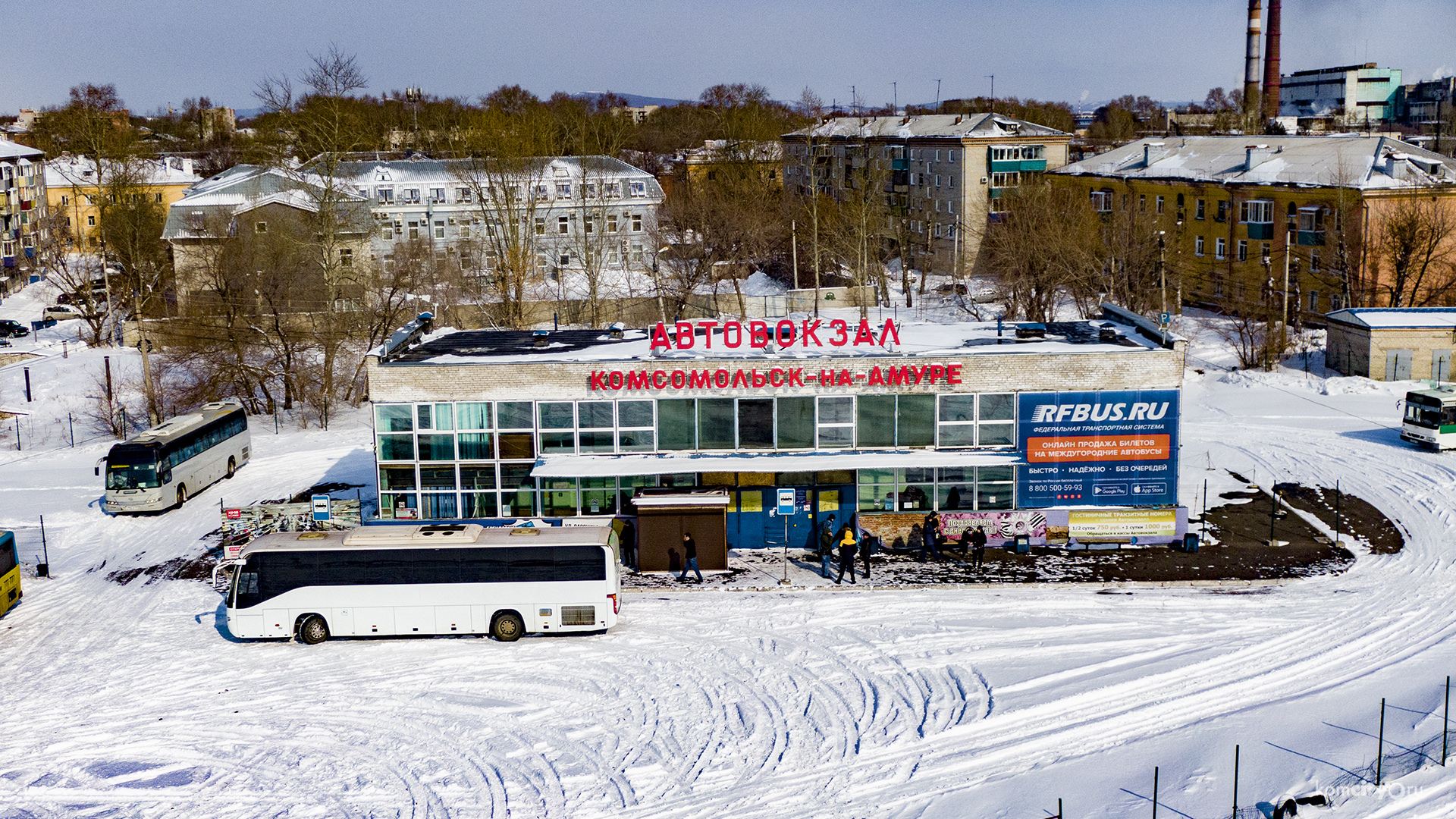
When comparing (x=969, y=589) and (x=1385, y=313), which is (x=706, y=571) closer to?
(x=969, y=589)

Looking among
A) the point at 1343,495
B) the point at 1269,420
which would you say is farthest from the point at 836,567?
the point at 1269,420

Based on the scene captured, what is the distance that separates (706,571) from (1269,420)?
2355 centimetres

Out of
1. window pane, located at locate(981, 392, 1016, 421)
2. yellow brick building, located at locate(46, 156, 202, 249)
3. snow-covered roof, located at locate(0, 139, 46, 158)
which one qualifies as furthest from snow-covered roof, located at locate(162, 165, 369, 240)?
window pane, located at locate(981, 392, 1016, 421)

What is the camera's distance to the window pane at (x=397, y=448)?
28359 mm

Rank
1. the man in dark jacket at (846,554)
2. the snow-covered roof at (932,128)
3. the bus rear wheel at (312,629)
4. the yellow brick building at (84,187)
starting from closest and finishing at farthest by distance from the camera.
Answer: the bus rear wheel at (312,629)
the man in dark jacket at (846,554)
the snow-covered roof at (932,128)
the yellow brick building at (84,187)

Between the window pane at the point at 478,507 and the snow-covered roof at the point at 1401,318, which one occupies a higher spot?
the snow-covered roof at the point at 1401,318

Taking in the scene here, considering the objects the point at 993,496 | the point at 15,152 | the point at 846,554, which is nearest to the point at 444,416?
the point at 846,554

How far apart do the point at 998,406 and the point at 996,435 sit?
68 centimetres

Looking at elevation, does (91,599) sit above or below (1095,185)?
below

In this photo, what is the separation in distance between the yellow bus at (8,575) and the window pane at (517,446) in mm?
10554

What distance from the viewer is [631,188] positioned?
71875mm

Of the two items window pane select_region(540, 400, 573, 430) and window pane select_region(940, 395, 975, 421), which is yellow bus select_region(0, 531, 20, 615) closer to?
window pane select_region(540, 400, 573, 430)

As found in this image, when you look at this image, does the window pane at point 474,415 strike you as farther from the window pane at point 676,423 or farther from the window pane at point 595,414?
the window pane at point 676,423

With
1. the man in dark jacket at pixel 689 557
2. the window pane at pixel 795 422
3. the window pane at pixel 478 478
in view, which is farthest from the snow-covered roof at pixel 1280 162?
Answer: the window pane at pixel 478 478
